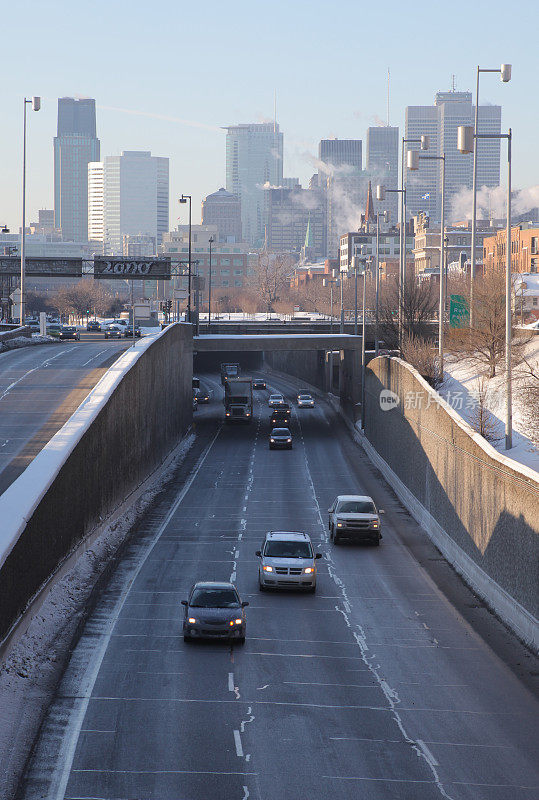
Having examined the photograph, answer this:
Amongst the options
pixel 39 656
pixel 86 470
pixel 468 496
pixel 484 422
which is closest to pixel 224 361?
pixel 484 422

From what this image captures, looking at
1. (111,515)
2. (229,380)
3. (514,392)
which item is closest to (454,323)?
(514,392)

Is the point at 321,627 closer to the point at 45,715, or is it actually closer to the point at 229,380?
the point at 45,715

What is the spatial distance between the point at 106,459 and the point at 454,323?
2603cm

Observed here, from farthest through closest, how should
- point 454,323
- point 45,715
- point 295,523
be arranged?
point 454,323 < point 295,523 < point 45,715

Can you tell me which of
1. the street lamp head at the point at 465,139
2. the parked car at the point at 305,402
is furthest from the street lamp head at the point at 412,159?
the parked car at the point at 305,402

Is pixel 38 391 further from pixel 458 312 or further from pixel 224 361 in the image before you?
pixel 224 361

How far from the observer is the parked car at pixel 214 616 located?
24547 mm

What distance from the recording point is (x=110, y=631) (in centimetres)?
2586

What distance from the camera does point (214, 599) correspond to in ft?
82.5

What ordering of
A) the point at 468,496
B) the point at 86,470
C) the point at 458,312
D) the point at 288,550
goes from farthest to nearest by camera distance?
the point at 458,312
the point at 468,496
the point at 86,470
the point at 288,550

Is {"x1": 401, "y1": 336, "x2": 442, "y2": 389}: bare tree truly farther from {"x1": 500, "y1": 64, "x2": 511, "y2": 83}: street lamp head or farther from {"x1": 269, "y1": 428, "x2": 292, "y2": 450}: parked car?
{"x1": 500, "y1": 64, "x2": 511, "y2": 83}: street lamp head

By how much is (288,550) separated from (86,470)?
735 centimetres

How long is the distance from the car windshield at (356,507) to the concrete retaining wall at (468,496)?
2754 mm

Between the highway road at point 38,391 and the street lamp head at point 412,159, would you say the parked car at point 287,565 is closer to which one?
the highway road at point 38,391
